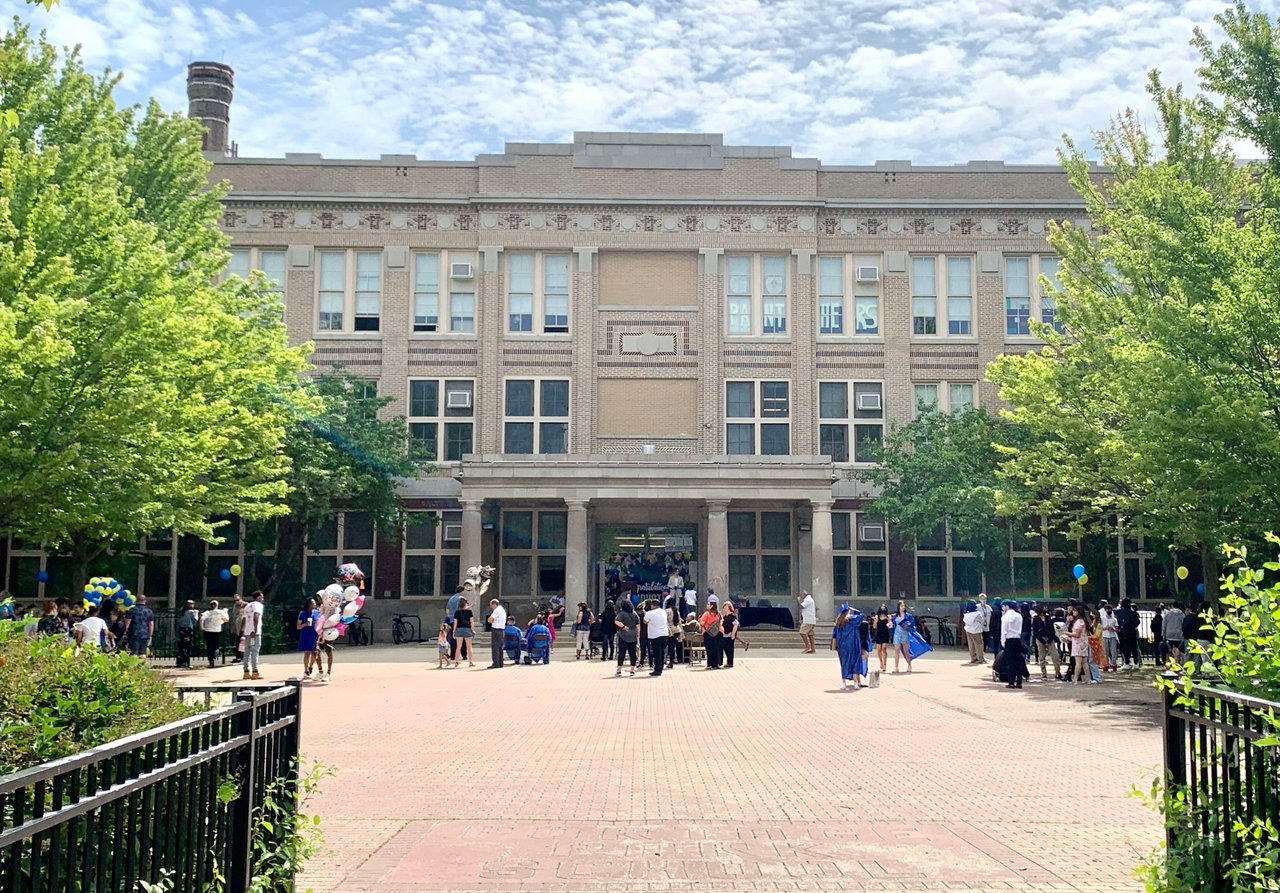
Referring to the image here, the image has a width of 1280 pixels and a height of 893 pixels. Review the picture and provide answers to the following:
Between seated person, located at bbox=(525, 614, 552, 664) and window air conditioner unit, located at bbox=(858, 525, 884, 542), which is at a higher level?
window air conditioner unit, located at bbox=(858, 525, 884, 542)

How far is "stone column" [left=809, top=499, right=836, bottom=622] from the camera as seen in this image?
129ft

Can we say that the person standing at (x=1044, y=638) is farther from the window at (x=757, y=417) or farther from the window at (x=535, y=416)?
the window at (x=535, y=416)

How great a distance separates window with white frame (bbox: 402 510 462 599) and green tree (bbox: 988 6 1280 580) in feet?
73.4

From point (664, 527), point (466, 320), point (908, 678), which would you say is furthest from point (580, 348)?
point (908, 678)

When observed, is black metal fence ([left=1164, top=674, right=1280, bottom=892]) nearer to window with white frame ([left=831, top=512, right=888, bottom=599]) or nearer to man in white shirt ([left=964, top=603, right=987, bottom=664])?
man in white shirt ([left=964, top=603, right=987, bottom=664])

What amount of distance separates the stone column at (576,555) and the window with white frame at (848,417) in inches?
383

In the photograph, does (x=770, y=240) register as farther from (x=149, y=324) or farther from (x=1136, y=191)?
(x=149, y=324)

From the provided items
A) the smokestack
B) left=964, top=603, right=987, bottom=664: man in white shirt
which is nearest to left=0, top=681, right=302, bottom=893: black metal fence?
left=964, top=603, right=987, bottom=664: man in white shirt

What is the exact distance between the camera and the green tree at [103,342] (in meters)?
20.4

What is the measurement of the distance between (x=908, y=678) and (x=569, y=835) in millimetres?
17468

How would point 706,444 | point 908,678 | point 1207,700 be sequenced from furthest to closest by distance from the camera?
1. point 706,444
2. point 908,678
3. point 1207,700

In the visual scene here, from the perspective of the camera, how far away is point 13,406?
20000 millimetres

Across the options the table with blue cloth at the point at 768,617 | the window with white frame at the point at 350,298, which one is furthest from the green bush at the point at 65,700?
the window with white frame at the point at 350,298

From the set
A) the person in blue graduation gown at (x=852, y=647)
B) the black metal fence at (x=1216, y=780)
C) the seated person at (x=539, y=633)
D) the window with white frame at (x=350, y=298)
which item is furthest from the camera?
the window with white frame at (x=350, y=298)
